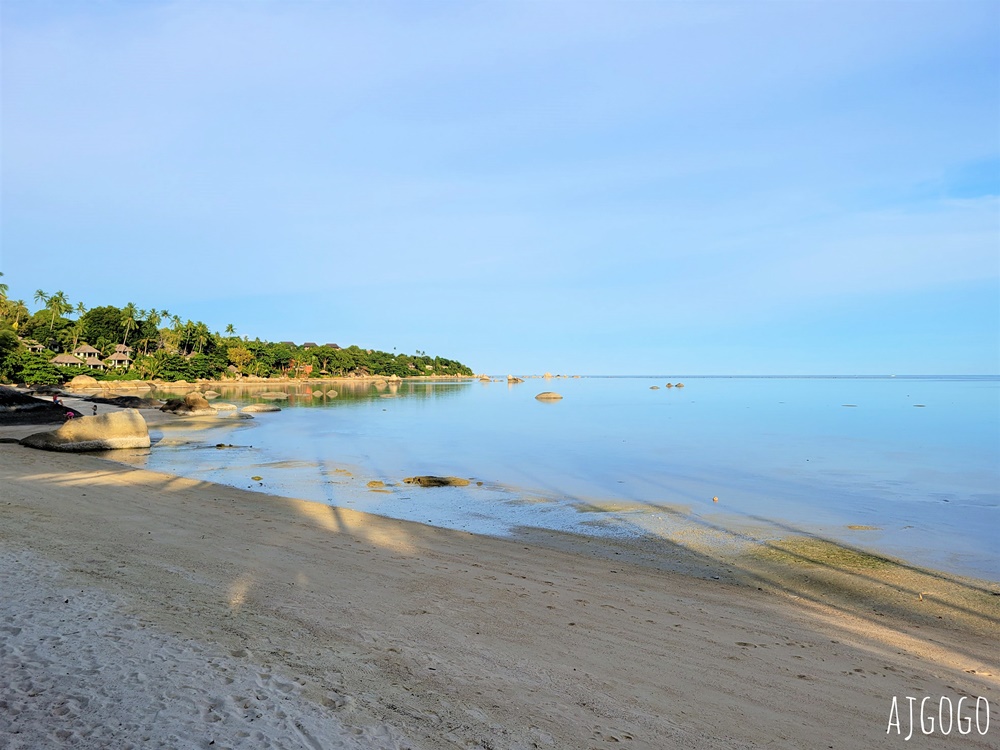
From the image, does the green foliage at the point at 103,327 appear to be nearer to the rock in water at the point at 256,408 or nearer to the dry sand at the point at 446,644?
the rock in water at the point at 256,408

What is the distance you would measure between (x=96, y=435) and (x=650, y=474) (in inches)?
880

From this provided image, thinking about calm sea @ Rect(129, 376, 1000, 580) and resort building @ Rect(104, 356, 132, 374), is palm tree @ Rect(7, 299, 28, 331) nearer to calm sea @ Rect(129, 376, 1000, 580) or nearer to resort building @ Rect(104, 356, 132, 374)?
resort building @ Rect(104, 356, 132, 374)

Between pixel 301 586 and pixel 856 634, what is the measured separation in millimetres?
7148

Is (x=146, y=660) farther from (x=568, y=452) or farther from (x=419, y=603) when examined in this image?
(x=568, y=452)

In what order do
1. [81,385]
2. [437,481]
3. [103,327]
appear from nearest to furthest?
[437,481], [81,385], [103,327]

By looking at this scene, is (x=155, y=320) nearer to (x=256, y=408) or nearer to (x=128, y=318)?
(x=128, y=318)

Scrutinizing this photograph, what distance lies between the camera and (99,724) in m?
4.02

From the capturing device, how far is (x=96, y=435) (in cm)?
2400

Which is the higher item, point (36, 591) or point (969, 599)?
point (36, 591)

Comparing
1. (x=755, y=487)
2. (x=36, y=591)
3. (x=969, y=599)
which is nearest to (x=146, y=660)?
(x=36, y=591)

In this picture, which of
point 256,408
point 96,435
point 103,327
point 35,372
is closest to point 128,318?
point 103,327

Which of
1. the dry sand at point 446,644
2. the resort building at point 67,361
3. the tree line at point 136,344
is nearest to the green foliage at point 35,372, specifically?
the tree line at point 136,344

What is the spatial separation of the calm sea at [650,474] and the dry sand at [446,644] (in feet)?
11.8

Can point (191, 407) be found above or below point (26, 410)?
below
